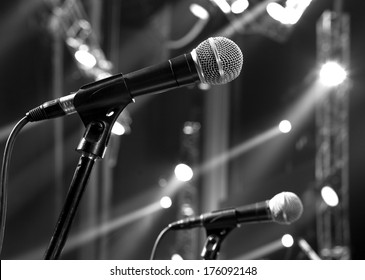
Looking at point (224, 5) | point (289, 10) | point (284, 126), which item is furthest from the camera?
point (284, 126)

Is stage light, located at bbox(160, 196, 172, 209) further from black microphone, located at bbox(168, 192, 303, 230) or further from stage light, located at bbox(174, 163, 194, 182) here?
black microphone, located at bbox(168, 192, 303, 230)

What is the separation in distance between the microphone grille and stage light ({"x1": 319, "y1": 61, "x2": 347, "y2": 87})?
102 inches

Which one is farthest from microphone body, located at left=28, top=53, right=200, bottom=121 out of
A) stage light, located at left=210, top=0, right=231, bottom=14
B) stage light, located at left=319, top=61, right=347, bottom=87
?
stage light, located at left=319, top=61, right=347, bottom=87

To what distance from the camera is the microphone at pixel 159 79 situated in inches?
29.3

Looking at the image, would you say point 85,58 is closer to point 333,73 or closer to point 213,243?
point 333,73

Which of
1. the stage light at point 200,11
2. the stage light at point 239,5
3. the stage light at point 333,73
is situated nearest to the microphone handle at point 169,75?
the stage light at point 239,5

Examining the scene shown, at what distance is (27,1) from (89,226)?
1.72 meters

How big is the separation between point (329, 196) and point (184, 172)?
1252 mm

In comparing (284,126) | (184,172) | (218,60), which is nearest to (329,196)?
(284,126)

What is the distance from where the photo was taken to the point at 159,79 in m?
0.75

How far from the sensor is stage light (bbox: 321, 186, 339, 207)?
3.23 meters

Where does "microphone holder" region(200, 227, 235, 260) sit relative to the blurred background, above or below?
below

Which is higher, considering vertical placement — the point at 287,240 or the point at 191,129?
the point at 191,129
